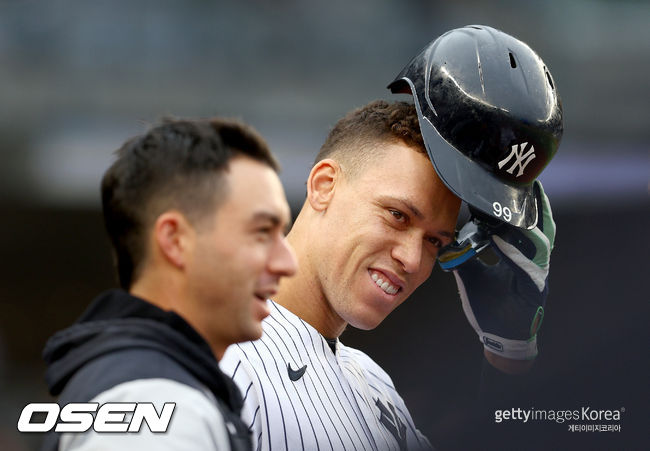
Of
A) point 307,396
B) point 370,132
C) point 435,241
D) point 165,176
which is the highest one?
point 165,176

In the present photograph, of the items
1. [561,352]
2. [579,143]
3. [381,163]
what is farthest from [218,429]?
[579,143]

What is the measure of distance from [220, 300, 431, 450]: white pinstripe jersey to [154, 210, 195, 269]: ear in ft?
1.60

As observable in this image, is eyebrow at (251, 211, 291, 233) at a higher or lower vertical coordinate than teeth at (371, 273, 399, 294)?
higher

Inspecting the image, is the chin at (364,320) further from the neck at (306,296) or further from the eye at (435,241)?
the eye at (435,241)

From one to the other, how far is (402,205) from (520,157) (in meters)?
0.32

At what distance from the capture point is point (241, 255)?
1.10 metres

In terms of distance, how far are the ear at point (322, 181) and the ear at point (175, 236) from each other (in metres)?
0.81

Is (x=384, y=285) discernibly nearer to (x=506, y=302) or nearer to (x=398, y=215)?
(x=398, y=215)

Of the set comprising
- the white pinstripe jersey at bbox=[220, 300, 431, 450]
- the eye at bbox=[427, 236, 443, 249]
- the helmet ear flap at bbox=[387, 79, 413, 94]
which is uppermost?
the helmet ear flap at bbox=[387, 79, 413, 94]

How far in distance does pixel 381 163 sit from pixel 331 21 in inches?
238

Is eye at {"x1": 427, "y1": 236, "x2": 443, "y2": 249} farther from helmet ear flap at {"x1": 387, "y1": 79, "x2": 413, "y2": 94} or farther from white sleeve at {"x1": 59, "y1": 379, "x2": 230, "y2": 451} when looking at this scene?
white sleeve at {"x1": 59, "y1": 379, "x2": 230, "y2": 451}

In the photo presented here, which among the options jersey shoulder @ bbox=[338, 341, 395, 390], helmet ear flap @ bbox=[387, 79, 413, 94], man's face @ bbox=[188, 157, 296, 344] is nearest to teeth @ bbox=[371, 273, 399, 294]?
jersey shoulder @ bbox=[338, 341, 395, 390]

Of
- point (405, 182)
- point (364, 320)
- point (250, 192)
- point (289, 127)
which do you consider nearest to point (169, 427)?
point (250, 192)

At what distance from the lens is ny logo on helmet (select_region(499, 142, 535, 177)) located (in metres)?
1.82
